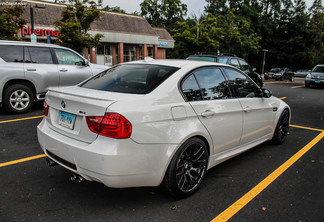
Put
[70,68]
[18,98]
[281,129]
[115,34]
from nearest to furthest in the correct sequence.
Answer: [281,129], [18,98], [70,68], [115,34]

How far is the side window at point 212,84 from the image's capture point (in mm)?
3447

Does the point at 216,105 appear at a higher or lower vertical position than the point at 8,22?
lower

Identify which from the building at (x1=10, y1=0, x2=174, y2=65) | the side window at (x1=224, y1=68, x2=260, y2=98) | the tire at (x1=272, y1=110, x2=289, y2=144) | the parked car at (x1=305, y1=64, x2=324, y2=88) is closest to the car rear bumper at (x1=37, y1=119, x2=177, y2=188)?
the side window at (x1=224, y1=68, x2=260, y2=98)

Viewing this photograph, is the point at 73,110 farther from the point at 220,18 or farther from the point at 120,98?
the point at 220,18

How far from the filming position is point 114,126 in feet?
8.29

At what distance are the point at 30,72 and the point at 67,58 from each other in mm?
1214

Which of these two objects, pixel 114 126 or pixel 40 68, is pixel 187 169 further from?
pixel 40 68

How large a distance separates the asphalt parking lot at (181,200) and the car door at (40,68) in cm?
324

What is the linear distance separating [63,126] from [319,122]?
22.5 feet

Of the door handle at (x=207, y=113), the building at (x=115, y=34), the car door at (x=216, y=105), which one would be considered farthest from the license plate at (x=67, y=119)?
the building at (x=115, y=34)

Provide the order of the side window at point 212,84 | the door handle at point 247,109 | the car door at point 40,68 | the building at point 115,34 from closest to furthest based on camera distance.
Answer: the side window at point 212,84
the door handle at point 247,109
the car door at point 40,68
the building at point 115,34

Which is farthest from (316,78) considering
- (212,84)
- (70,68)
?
(212,84)

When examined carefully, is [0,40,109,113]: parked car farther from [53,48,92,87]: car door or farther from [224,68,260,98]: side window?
[224,68,260,98]: side window

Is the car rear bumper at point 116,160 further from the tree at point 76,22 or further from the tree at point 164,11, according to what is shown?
the tree at point 164,11
